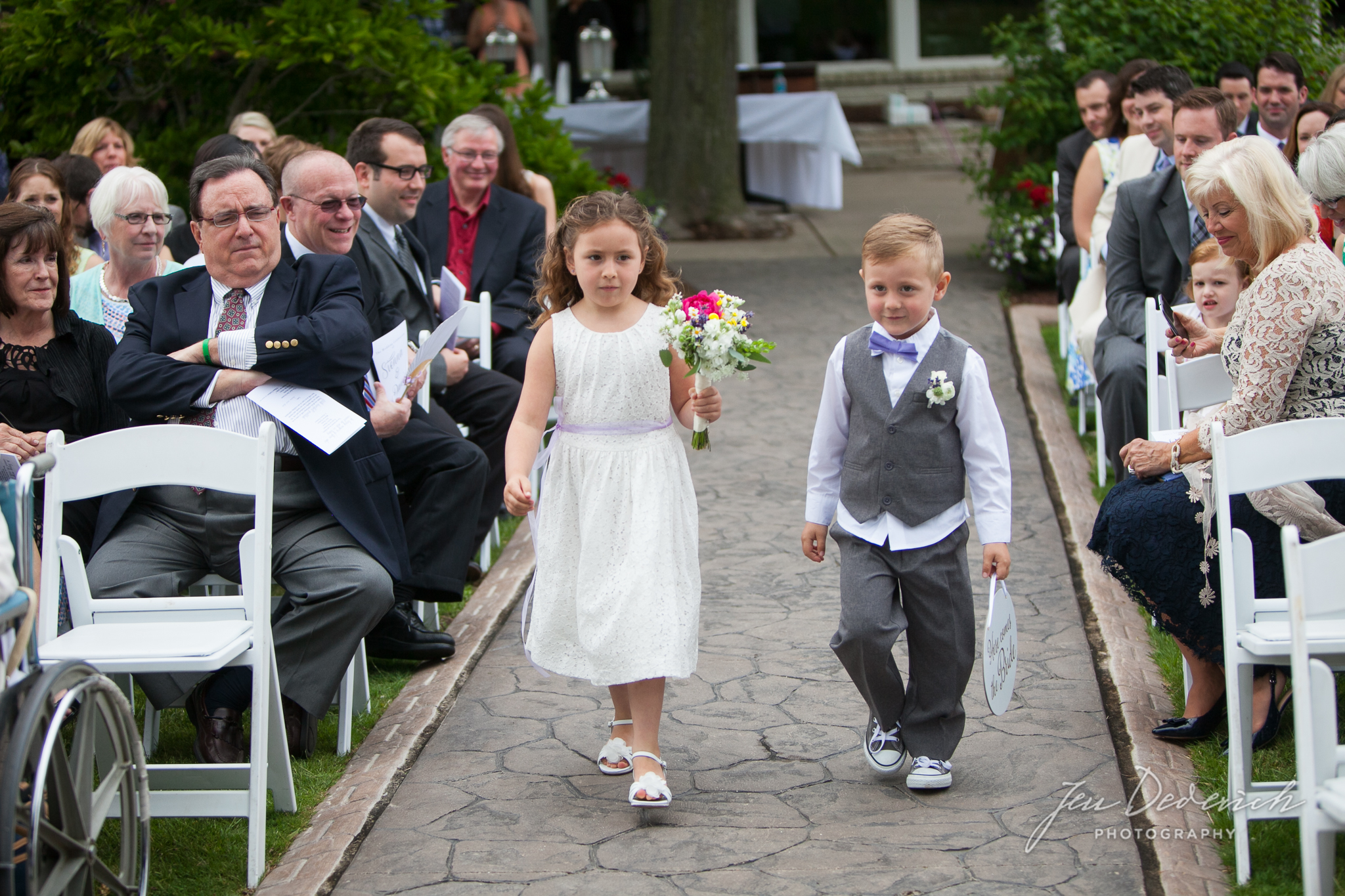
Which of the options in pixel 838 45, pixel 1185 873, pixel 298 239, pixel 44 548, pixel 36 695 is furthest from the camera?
pixel 838 45

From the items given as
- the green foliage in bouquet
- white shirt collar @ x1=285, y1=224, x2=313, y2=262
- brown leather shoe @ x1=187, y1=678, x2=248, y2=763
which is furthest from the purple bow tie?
the green foliage in bouquet

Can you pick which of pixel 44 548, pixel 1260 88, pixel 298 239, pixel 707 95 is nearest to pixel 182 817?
pixel 44 548

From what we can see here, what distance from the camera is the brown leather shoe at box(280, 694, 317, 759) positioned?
4.20 meters

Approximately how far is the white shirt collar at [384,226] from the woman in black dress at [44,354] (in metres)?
1.29

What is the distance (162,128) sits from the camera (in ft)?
30.3

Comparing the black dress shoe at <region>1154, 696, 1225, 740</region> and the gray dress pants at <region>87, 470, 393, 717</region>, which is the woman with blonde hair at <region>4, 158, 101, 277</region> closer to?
the gray dress pants at <region>87, 470, 393, 717</region>

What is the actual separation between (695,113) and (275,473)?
9.68m

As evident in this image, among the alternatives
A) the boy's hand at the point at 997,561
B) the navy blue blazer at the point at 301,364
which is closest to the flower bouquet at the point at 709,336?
the boy's hand at the point at 997,561

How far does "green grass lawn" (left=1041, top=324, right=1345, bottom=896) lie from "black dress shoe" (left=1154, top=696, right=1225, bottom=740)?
1.0 inches

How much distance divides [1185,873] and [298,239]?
357cm

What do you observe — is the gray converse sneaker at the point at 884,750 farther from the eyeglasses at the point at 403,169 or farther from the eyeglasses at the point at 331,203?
the eyeglasses at the point at 403,169

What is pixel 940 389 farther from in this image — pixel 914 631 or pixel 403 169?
pixel 403 169

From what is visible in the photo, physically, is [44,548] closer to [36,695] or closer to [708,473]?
[36,695]

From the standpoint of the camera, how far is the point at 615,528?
3.84m
